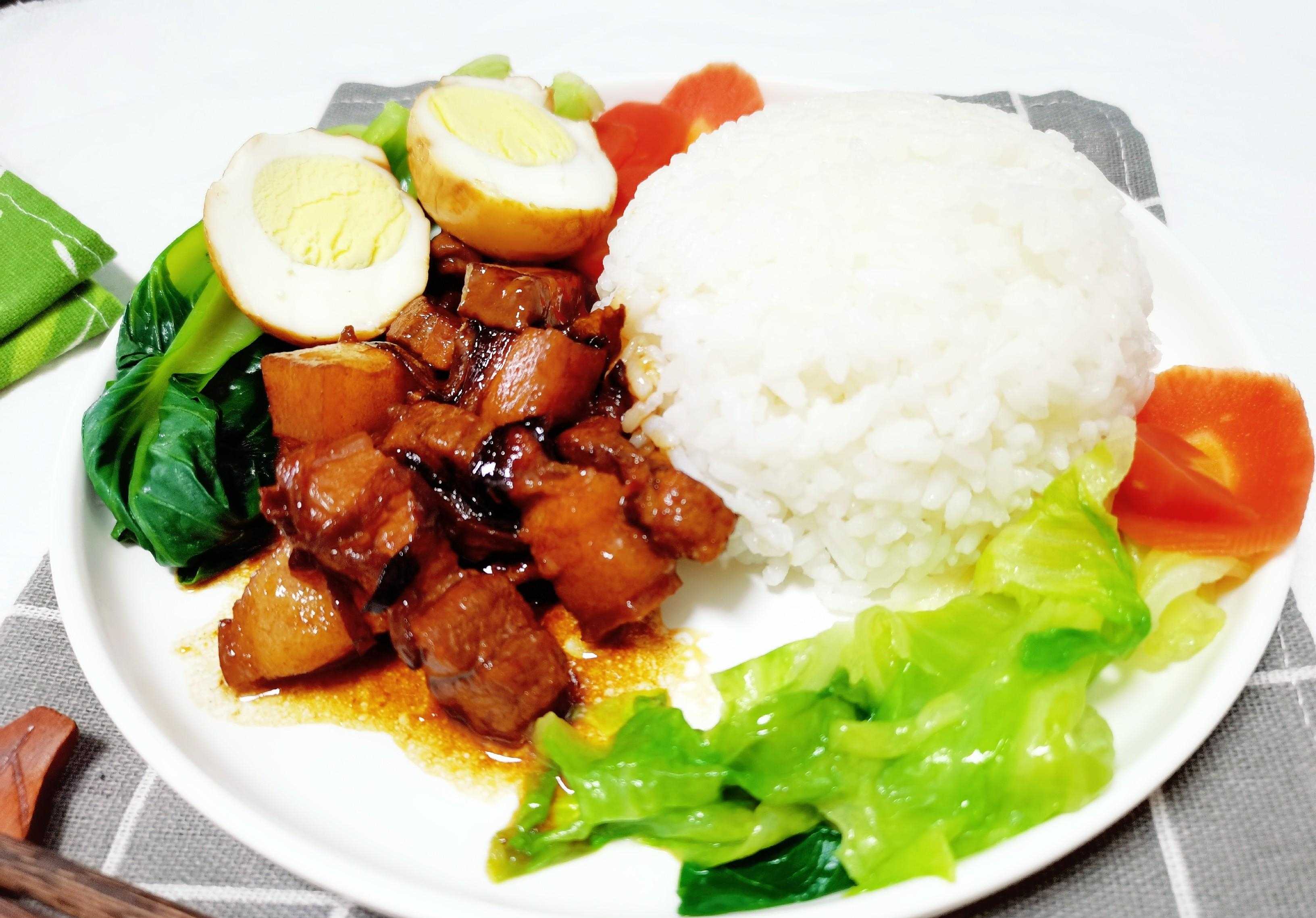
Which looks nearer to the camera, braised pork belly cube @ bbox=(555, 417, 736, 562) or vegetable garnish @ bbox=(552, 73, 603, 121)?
braised pork belly cube @ bbox=(555, 417, 736, 562)

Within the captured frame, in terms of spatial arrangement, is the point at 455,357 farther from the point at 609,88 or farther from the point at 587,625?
the point at 609,88

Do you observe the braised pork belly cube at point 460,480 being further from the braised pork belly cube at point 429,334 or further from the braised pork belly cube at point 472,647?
the braised pork belly cube at point 429,334

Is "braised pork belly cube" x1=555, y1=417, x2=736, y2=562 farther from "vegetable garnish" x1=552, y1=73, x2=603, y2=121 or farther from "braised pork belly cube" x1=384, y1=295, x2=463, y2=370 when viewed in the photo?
"vegetable garnish" x1=552, y1=73, x2=603, y2=121

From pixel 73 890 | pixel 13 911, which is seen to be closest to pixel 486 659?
pixel 73 890

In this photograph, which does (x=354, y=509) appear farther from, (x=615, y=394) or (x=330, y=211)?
(x=330, y=211)

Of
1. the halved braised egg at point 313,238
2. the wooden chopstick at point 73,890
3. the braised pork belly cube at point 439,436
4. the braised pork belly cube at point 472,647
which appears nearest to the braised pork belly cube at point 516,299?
the halved braised egg at point 313,238

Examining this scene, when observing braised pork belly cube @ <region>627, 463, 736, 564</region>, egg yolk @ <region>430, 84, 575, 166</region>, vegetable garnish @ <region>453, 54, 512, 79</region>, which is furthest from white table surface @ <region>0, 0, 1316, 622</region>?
braised pork belly cube @ <region>627, 463, 736, 564</region>
